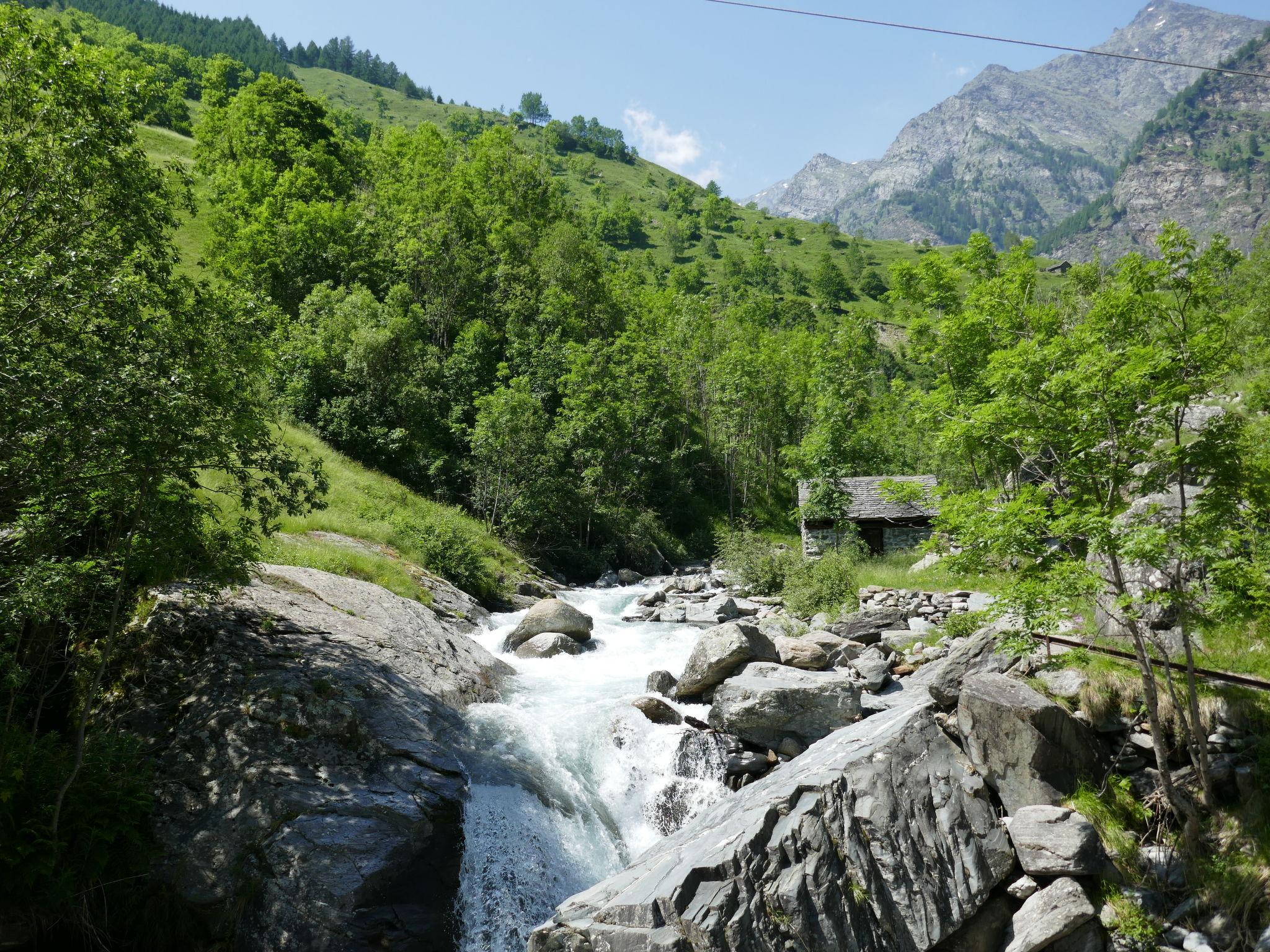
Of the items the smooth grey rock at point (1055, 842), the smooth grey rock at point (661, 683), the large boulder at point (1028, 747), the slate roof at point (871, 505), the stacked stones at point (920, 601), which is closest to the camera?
the smooth grey rock at point (1055, 842)

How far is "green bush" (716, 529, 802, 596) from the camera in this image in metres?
25.9

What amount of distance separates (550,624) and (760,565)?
35.0ft

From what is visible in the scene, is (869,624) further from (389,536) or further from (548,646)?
(389,536)

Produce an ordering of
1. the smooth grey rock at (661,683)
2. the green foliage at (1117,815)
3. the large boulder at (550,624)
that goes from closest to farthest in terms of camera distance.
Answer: the green foliage at (1117,815) < the smooth grey rock at (661,683) < the large boulder at (550,624)

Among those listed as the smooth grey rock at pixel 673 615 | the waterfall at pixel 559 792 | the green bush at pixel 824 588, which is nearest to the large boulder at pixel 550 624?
the waterfall at pixel 559 792

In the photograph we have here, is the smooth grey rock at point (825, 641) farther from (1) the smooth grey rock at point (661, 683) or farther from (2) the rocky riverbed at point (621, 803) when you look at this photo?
(1) the smooth grey rock at point (661, 683)

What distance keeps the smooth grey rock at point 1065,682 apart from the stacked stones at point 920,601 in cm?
602

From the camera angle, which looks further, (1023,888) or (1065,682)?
(1065,682)

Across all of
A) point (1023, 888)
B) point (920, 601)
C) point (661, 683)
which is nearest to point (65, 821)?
point (661, 683)

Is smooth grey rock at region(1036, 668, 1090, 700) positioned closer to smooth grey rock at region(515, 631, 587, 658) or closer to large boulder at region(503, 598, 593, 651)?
smooth grey rock at region(515, 631, 587, 658)

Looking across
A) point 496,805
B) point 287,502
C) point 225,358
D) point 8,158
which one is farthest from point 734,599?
point 8,158

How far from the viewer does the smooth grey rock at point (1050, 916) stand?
8023 mm

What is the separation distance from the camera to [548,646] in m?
17.2

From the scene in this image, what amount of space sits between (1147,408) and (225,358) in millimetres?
12219
